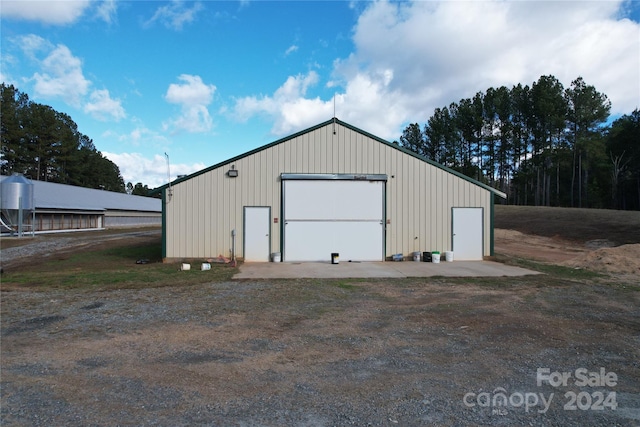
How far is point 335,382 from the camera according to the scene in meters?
4.11

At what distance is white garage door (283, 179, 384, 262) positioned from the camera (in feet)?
51.1

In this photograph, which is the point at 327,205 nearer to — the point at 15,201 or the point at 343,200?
the point at 343,200

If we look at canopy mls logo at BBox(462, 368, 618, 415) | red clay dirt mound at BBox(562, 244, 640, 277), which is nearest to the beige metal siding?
red clay dirt mound at BBox(562, 244, 640, 277)

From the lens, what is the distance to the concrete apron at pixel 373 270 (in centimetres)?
1187

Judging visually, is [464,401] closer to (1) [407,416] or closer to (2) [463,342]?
(1) [407,416]

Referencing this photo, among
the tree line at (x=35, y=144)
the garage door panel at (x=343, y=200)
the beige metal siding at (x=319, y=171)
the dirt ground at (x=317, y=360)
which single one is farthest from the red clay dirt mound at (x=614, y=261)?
the tree line at (x=35, y=144)

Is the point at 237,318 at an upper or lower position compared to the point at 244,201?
lower

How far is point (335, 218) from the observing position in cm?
1588

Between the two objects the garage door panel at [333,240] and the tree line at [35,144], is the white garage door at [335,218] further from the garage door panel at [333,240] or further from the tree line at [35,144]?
the tree line at [35,144]

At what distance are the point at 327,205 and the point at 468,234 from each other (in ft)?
20.6

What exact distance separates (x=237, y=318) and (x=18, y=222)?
28.0m

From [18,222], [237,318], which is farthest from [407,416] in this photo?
[18,222]

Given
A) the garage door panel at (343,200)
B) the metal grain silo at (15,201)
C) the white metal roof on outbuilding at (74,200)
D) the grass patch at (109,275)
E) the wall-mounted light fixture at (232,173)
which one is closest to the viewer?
the grass patch at (109,275)

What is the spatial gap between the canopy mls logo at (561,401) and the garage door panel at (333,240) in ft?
37.7
